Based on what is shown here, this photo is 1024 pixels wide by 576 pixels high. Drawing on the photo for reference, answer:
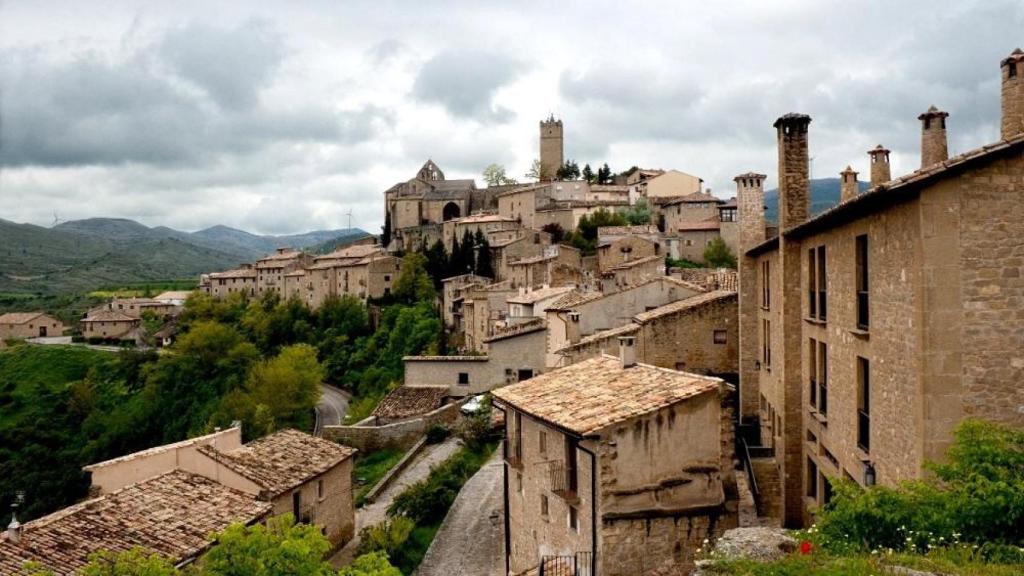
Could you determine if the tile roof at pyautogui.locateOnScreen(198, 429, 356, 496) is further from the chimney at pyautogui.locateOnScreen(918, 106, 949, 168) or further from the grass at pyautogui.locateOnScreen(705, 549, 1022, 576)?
the chimney at pyautogui.locateOnScreen(918, 106, 949, 168)

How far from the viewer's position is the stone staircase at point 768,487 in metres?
17.6

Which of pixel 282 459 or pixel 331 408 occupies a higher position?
pixel 282 459

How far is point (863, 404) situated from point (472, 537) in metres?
13.2

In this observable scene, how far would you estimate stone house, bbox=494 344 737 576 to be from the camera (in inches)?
542

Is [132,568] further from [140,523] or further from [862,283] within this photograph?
[862,283]

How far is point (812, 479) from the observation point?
52.9 feet

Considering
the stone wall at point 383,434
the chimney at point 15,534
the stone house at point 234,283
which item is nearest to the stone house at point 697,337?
the stone wall at point 383,434

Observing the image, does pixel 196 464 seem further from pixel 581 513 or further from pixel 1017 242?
pixel 1017 242

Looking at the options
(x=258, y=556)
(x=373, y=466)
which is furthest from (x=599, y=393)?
(x=373, y=466)

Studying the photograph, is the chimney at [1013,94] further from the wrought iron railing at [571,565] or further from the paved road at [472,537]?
the paved road at [472,537]

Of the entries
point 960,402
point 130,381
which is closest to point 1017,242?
point 960,402

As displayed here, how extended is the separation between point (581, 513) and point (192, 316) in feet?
286

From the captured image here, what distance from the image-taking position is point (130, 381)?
78500 millimetres

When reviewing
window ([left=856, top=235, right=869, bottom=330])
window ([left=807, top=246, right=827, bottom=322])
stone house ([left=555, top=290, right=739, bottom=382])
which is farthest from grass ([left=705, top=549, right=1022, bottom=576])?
stone house ([left=555, top=290, right=739, bottom=382])
